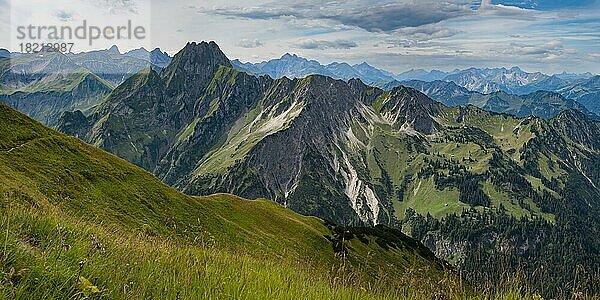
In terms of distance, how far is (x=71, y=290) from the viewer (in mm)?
5293

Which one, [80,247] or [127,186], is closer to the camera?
[80,247]

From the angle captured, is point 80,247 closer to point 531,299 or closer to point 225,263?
point 225,263

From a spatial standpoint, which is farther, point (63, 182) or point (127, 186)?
point (127, 186)

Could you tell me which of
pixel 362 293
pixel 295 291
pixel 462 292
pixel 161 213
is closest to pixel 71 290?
pixel 295 291

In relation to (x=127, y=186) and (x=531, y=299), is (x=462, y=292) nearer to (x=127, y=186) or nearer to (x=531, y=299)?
(x=531, y=299)

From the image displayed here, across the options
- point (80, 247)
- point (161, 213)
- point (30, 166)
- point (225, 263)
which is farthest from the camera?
point (161, 213)

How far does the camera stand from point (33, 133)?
48656 millimetres

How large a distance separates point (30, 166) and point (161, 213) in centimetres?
1381

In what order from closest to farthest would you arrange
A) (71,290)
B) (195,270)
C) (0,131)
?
1. (71,290)
2. (195,270)
3. (0,131)

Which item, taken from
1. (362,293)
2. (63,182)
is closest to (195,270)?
(362,293)

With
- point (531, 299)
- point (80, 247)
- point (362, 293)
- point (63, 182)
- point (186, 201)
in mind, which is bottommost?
point (186, 201)

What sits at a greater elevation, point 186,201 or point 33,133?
point 33,133

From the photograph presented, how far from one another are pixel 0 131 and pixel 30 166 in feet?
30.5

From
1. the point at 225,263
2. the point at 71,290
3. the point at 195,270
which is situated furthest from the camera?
the point at 225,263
